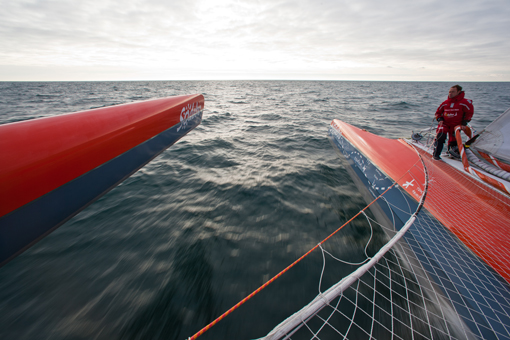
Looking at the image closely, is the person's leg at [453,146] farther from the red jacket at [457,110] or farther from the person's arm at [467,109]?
the person's arm at [467,109]

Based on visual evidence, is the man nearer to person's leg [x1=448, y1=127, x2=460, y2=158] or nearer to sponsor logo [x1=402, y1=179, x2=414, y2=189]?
person's leg [x1=448, y1=127, x2=460, y2=158]

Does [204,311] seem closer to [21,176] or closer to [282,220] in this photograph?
[282,220]

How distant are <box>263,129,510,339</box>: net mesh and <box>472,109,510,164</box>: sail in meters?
1.38

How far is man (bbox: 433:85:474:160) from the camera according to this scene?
3373 millimetres

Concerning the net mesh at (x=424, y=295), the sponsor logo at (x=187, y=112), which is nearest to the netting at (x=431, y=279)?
the net mesh at (x=424, y=295)

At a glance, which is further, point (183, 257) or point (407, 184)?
point (407, 184)

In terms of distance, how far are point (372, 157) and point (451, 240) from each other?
7.03 feet

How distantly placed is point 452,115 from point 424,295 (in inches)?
130

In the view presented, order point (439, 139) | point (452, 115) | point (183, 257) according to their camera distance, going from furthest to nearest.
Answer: point (439, 139), point (452, 115), point (183, 257)

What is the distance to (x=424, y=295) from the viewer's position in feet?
6.38

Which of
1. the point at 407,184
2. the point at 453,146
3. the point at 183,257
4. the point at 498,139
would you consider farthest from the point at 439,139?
the point at 183,257

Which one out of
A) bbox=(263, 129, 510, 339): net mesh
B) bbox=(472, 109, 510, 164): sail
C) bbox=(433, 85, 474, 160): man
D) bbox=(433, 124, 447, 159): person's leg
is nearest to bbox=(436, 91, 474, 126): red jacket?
bbox=(433, 85, 474, 160): man

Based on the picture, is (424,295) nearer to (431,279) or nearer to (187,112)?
(431,279)

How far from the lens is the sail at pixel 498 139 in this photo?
127 inches
